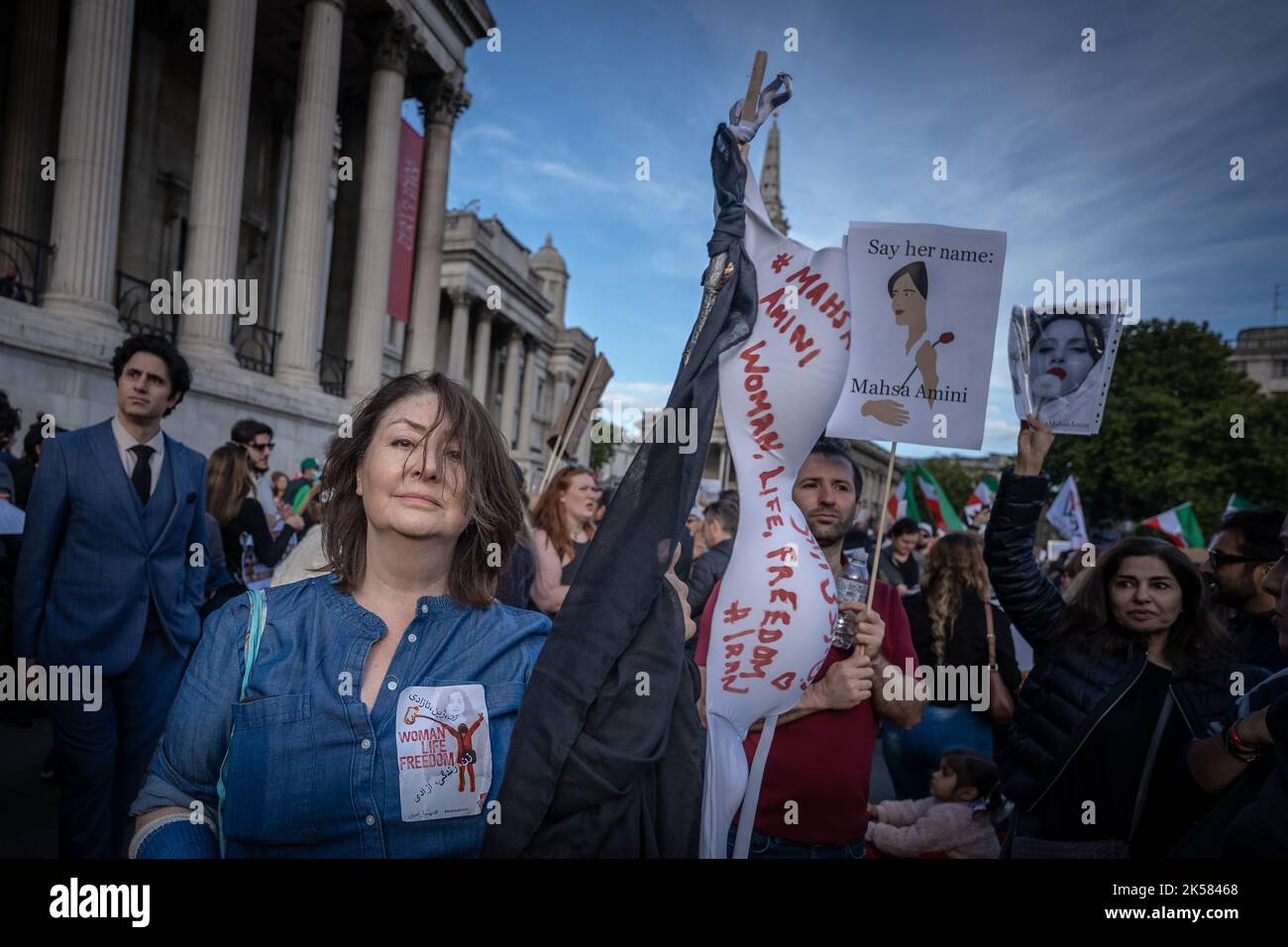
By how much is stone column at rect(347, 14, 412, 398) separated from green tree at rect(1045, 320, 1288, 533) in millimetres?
28749

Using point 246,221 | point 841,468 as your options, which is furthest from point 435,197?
point 841,468

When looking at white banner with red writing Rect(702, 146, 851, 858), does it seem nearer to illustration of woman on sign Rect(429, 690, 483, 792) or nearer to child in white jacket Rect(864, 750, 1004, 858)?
illustration of woman on sign Rect(429, 690, 483, 792)

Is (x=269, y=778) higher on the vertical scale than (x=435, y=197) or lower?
lower

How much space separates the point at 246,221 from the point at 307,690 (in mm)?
18555

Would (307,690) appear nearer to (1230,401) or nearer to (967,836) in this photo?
(967,836)

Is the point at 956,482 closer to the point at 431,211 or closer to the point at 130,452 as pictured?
the point at 431,211

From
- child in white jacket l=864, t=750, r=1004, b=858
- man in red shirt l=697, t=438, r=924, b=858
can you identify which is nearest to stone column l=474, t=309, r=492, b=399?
child in white jacket l=864, t=750, r=1004, b=858

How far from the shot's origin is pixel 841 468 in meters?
2.72

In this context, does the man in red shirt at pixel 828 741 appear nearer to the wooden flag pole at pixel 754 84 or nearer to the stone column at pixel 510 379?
the wooden flag pole at pixel 754 84

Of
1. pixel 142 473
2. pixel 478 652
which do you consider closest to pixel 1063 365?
pixel 478 652

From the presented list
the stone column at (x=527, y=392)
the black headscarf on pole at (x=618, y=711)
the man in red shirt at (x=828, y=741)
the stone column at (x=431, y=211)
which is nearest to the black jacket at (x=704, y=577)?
the man in red shirt at (x=828, y=741)

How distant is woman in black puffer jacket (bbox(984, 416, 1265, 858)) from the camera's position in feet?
8.38

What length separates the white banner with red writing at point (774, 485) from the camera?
1842mm

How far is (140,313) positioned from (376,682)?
14.8m
